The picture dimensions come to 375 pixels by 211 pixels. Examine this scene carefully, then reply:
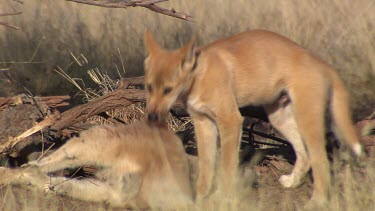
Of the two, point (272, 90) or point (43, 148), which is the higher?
point (272, 90)

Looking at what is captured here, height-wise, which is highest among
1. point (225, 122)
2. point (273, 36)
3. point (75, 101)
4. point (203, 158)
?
point (273, 36)

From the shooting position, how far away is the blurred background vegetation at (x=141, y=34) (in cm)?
926

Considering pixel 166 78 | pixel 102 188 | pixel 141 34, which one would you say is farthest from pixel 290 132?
pixel 141 34

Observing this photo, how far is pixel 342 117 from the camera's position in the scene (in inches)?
268

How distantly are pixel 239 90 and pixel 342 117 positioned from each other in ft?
2.92

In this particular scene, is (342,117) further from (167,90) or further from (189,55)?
(167,90)

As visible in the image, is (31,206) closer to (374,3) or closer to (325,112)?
(325,112)

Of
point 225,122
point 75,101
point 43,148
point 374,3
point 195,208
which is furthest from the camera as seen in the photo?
point 374,3

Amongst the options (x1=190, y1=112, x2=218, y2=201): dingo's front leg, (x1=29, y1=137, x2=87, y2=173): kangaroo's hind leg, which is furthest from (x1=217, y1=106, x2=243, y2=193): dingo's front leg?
(x1=29, y1=137, x2=87, y2=173): kangaroo's hind leg

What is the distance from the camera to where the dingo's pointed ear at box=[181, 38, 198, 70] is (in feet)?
21.0

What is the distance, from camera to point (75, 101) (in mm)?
9062

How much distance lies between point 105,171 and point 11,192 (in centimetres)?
73

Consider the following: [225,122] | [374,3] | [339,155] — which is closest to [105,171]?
[225,122]

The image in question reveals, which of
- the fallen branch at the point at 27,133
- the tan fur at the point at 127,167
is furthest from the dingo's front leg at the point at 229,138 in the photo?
the fallen branch at the point at 27,133
